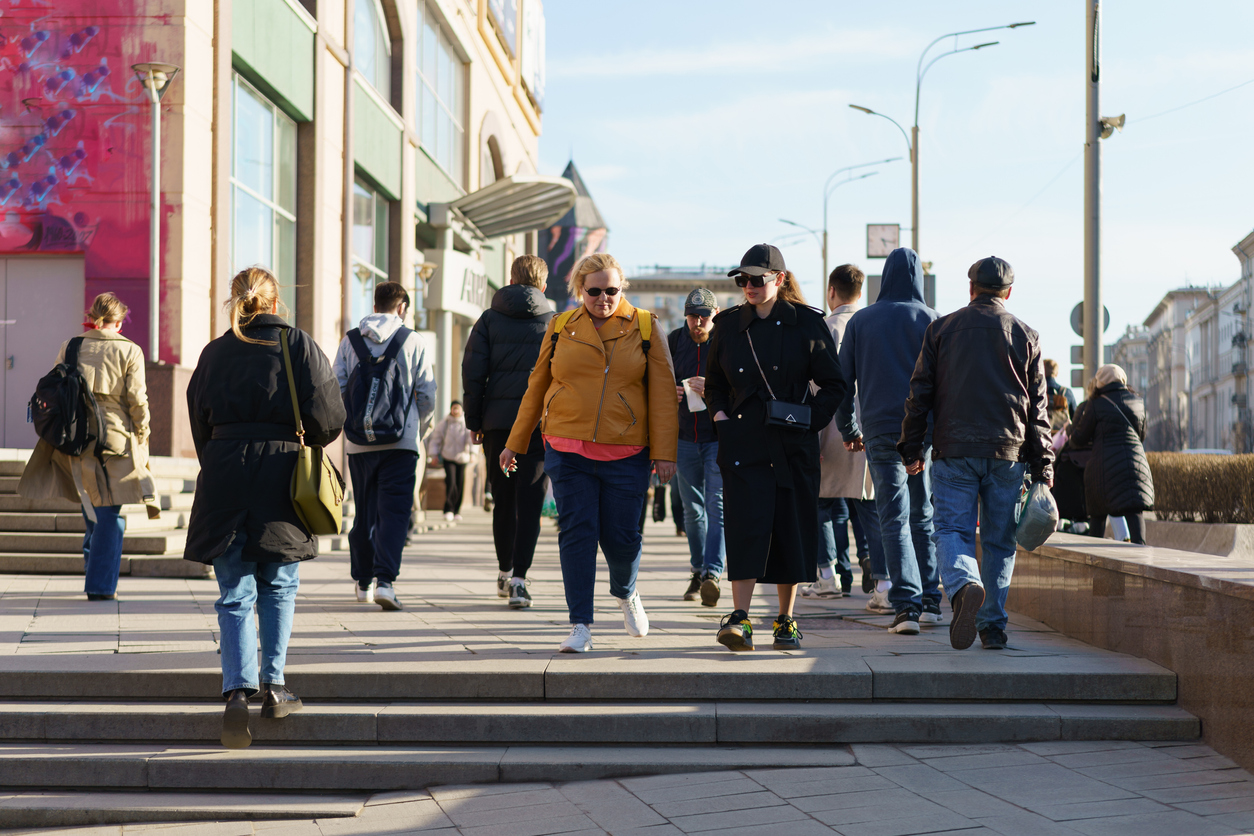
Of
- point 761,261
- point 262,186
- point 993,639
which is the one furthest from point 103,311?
point 262,186

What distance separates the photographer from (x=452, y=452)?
17359mm

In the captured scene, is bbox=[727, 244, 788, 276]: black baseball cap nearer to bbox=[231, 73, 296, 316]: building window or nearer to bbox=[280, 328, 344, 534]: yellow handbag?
bbox=[280, 328, 344, 534]: yellow handbag

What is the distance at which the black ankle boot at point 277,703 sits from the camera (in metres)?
4.72

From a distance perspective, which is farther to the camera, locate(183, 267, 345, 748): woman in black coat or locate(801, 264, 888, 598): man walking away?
locate(801, 264, 888, 598): man walking away

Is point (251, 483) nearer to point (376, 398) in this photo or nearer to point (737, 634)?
point (737, 634)

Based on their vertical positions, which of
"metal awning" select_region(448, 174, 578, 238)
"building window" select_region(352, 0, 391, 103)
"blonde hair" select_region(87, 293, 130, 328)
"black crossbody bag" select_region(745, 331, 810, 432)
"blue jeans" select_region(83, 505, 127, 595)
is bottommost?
"blue jeans" select_region(83, 505, 127, 595)

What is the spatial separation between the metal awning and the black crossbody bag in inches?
780

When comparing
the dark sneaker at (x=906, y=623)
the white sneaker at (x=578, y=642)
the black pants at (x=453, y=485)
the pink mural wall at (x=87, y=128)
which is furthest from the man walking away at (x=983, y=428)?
the black pants at (x=453, y=485)

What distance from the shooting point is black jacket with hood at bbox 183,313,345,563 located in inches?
183

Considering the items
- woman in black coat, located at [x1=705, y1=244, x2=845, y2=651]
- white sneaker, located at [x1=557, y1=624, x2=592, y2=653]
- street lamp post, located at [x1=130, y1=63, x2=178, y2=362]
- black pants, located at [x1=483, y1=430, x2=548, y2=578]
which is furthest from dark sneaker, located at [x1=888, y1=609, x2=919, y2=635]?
street lamp post, located at [x1=130, y1=63, x2=178, y2=362]

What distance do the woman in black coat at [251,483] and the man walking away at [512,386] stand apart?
236cm

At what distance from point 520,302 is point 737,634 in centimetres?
260

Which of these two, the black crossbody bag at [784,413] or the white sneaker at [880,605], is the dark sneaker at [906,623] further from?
the black crossbody bag at [784,413]

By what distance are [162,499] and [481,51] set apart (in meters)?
22.4
